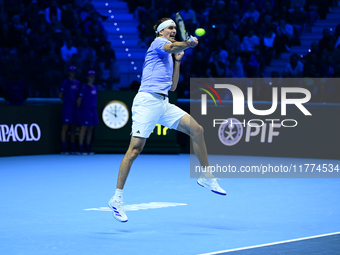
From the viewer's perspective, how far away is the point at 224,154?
41.6ft

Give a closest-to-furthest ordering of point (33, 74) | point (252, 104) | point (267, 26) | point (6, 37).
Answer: point (252, 104)
point (33, 74)
point (267, 26)
point (6, 37)

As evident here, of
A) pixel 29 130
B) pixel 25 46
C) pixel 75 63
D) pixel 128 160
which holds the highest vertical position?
pixel 25 46

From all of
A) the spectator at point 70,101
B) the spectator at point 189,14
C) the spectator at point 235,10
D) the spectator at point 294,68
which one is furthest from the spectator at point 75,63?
the spectator at point 294,68

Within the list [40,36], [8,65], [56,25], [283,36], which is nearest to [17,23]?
[40,36]

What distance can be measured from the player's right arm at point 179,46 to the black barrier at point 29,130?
766 centimetres

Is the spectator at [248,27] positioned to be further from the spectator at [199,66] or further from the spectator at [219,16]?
the spectator at [199,66]

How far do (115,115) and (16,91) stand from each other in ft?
8.53

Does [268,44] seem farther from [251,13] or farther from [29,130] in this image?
[29,130]

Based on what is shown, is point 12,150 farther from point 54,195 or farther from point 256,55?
point 256,55

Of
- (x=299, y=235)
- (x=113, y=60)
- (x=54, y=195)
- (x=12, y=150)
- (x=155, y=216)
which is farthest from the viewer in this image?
(x=113, y=60)

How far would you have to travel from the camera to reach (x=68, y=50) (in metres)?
15.1

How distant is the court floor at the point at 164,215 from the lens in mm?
4648

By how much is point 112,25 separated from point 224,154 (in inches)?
267

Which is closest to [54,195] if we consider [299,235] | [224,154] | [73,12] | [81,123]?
[299,235]
